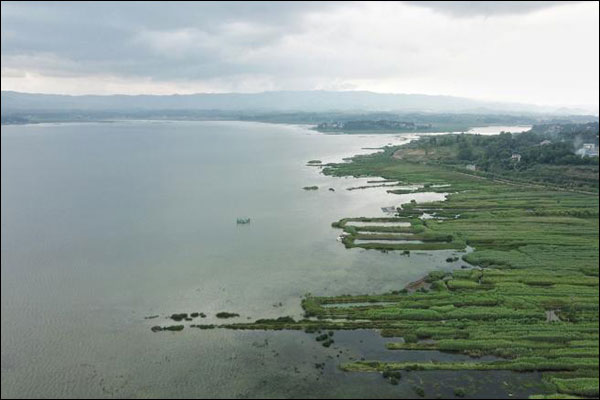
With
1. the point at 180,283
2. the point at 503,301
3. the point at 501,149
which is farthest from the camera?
the point at 501,149

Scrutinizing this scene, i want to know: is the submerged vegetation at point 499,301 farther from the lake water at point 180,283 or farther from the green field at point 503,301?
the lake water at point 180,283

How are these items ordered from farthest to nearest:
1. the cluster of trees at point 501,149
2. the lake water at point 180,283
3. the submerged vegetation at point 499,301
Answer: the cluster of trees at point 501,149, the submerged vegetation at point 499,301, the lake water at point 180,283

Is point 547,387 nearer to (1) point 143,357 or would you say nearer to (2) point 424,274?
(2) point 424,274

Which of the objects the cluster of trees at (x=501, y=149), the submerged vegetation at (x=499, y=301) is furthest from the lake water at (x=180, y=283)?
the cluster of trees at (x=501, y=149)

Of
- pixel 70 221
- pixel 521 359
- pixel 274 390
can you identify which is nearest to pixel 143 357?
pixel 274 390

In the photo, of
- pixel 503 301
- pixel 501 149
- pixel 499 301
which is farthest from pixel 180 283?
pixel 501 149

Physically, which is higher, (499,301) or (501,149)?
(501,149)

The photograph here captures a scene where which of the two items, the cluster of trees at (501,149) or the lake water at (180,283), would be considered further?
the cluster of trees at (501,149)

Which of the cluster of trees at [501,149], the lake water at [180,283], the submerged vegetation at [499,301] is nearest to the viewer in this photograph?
the lake water at [180,283]

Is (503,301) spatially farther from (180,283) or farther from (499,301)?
(180,283)

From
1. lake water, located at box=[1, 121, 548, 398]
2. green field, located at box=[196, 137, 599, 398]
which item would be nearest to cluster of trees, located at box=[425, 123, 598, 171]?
green field, located at box=[196, 137, 599, 398]
